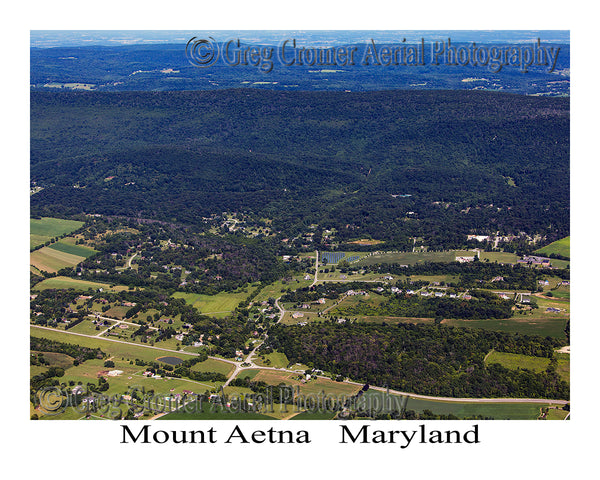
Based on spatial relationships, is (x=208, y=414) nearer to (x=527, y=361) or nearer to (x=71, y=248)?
(x=527, y=361)

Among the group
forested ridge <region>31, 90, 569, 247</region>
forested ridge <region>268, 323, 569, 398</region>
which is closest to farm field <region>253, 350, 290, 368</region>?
forested ridge <region>268, 323, 569, 398</region>

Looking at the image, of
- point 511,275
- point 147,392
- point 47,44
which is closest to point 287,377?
point 147,392

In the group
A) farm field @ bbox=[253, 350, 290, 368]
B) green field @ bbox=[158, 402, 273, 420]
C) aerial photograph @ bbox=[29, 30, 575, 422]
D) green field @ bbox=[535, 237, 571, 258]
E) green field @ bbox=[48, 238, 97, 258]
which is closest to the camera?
green field @ bbox=[158, 402, 273, 420]

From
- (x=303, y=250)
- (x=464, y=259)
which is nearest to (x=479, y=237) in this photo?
(x=464, y=259)

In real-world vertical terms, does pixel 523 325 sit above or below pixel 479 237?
below

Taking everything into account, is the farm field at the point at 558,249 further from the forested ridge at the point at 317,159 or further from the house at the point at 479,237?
the house at the point at 479,237

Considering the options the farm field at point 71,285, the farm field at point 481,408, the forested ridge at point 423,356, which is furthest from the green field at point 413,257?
the farm field at point 481,408

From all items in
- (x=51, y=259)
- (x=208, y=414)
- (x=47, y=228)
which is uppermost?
(x=47, y=228)

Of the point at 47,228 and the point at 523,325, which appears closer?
the point at 523,325

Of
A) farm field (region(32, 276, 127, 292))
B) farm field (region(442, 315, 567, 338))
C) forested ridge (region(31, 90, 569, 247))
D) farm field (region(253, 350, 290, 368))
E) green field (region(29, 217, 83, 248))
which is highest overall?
forested ridge (region(31, 90, 569, 247))

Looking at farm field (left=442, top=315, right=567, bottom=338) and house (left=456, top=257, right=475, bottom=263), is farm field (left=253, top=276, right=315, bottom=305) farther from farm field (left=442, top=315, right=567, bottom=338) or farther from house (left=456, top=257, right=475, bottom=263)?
farm field (left=442, top=315, right=567, bottom=338)
